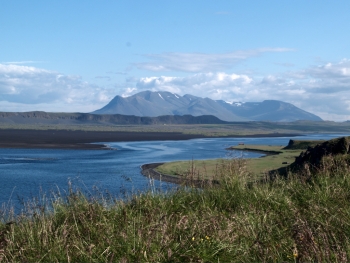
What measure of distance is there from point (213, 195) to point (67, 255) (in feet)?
12.9

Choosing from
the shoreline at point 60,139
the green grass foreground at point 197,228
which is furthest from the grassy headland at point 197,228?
the shoreline at point 60,139

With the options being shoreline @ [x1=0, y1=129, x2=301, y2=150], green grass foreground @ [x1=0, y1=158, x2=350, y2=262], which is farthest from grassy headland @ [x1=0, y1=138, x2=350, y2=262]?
shoreline @ [x1=0, y1=129, x2=301, y2=150]

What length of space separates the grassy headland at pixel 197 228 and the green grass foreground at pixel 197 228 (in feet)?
0.04

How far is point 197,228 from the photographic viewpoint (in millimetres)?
6848

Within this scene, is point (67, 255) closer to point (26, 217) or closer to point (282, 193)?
point (26, 217)

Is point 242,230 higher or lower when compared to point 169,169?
higher

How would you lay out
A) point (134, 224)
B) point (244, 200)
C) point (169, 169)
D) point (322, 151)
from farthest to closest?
point (169, 169) < point (322, 151) < point (244, 200) < point (134, 224)

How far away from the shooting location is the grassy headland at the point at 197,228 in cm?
597

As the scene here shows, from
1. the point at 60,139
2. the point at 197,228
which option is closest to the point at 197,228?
the point at 197,228

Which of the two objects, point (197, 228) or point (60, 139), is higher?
point (197, 228)

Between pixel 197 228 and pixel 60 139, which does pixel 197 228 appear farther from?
pixel 60 139

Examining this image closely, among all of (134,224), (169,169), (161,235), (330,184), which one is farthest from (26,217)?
(169,169)

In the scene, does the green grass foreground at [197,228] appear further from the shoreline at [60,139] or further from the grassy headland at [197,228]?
the shoreline at [60,139]

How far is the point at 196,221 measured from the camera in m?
6.90
